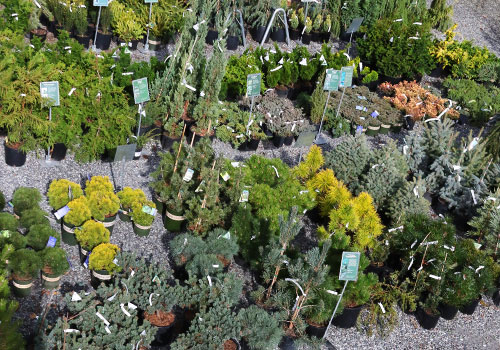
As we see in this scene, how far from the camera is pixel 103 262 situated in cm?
623

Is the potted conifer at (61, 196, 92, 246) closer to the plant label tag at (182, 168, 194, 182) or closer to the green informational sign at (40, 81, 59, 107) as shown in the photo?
the plant label tag at (182, 168, 194, 182)

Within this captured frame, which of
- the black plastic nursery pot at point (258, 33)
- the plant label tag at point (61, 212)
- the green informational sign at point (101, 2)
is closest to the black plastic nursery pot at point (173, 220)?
the plant label tag at point (61, 212)

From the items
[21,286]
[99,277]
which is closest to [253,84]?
[99,277]

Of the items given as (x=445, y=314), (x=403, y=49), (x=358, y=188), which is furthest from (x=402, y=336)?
(x=403, y=49)

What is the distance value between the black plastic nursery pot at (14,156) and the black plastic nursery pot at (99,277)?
7.49 ft

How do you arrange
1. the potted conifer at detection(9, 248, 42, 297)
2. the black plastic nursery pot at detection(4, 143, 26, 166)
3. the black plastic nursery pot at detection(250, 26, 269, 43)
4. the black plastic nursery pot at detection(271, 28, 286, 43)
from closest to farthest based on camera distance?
the potted conifer at detection(9, 248, 42, 297), the black plastic nursery pot at detection(4, 143, 26, 166), the black plastic nursery pot at detection(250, 26, 269, 43), the black plastic nursery pot at detection(271, 28, 286, 43)

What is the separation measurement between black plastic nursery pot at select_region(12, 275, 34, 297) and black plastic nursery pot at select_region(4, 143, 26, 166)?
2.20 meters

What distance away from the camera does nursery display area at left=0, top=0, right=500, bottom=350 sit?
6.04 metres

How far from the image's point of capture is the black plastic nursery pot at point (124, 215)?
737 centimetres

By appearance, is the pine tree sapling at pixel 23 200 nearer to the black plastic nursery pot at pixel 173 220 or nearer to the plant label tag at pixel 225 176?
the black plastic nursery pot at pixel 173 220

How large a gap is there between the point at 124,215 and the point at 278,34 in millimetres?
6752

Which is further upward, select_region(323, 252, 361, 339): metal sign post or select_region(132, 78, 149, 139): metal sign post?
select_region(132, 78, 149, 139): metal sign post

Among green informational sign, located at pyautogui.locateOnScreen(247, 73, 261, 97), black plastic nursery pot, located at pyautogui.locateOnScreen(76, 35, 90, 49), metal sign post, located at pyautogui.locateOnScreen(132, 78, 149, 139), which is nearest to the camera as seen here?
metal sign post, located at pyautogui.locateOnScreen(132, 78, 149, 139)

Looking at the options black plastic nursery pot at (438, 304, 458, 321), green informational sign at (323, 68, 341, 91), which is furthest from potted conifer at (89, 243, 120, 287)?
green informational sign at (323, 68, 341, 91)
